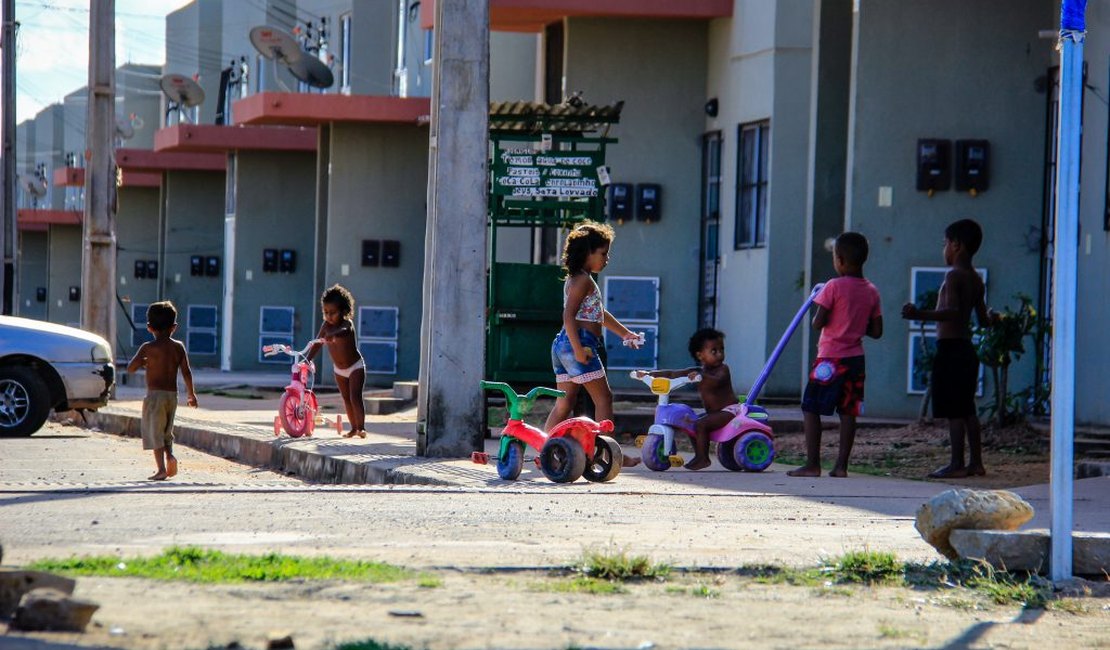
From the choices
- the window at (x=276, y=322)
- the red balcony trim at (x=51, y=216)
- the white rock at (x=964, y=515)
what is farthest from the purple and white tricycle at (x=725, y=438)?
the red balcony trim at (x=51, y=216)

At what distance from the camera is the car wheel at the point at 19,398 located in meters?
16.3

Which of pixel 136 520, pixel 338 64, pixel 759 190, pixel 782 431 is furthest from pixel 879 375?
pixel 338 64

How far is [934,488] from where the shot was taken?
1065 centimetres

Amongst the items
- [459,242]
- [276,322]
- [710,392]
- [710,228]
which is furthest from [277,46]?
[710,392]

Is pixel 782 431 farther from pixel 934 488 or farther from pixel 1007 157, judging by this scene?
pixel 934 488

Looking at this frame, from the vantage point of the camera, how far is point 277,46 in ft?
106

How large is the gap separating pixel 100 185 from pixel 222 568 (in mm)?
17717

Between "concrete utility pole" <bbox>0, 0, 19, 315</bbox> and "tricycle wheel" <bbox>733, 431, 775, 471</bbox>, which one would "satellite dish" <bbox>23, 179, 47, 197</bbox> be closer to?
"concrete utility pole" <bbox>0, 0, 19, 315</bbox>

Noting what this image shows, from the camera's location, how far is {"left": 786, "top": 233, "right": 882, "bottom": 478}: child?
11.1 metres

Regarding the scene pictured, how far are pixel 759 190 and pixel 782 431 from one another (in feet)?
20.2

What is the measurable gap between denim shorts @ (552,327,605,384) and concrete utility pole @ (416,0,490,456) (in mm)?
800

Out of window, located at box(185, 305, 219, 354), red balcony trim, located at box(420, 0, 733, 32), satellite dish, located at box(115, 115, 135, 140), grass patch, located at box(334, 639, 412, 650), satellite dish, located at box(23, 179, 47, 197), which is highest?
satellite dish, located at box(115, 115, 135, 140)

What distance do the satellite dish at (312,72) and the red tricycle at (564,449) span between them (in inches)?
906

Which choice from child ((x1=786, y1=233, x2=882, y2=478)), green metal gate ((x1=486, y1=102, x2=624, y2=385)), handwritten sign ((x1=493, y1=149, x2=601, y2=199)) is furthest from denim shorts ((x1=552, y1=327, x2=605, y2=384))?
handwritten sign ((x1=493, y1=149, x2=601, y2=199))
